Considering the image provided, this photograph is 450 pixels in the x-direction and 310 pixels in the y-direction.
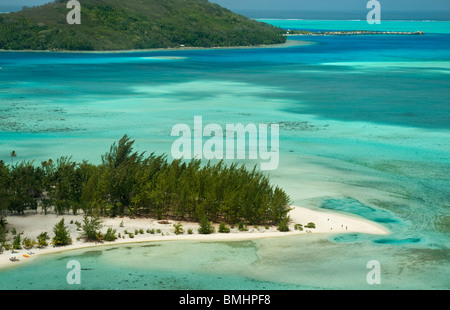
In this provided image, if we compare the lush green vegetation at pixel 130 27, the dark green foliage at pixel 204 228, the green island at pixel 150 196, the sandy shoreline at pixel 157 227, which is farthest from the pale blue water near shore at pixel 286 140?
the lush green vegetation at pixel 130 27

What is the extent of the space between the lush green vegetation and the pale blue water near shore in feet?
40.8


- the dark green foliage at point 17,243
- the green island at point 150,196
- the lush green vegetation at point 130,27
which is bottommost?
the dark green foliage at point 17,243

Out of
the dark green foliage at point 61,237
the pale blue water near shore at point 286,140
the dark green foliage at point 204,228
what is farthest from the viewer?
the dark green foliage at point 204,228

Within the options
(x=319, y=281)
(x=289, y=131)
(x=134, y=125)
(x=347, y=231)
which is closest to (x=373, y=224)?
(x=347, y=231)

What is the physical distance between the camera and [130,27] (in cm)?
7319

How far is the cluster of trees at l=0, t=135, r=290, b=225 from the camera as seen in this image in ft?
40.1

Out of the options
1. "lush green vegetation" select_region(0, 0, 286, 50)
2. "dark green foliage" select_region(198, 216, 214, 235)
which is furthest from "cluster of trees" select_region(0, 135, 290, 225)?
"lush green vegetation" select_region(0, 0, 286, 50)

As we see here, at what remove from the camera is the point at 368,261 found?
10.6 metres

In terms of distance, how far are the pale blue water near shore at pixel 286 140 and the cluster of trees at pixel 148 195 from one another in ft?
3.76

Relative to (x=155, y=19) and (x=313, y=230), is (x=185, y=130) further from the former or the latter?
(x=155, y=19)

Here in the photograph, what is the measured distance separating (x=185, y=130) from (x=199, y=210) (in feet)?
36.6

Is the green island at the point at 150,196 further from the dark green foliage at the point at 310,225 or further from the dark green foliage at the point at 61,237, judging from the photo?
the dark green foliage at the point at 61,237

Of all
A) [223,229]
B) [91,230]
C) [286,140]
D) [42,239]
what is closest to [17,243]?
[42,239]

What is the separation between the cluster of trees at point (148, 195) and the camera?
12.2 m
